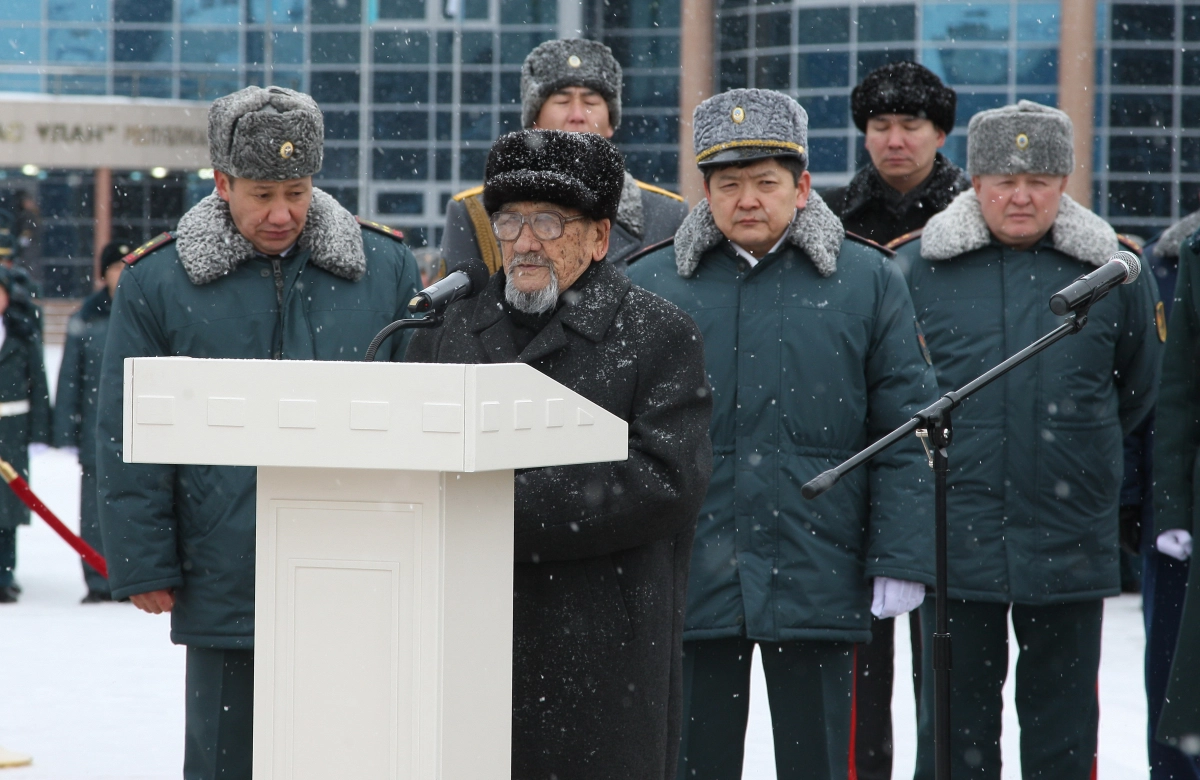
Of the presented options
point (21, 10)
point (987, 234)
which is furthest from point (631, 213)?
point (21, 10)

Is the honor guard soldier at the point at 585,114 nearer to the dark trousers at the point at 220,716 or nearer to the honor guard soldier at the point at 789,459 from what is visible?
the honor guard soldier at the point at 789,459

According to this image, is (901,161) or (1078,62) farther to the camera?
(1078,62)

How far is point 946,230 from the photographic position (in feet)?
15.7

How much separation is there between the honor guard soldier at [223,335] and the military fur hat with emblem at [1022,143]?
184 centimetres

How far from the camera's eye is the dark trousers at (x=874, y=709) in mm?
5234

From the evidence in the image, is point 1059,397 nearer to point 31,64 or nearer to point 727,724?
point 727,724

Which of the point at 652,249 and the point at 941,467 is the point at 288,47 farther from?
the point at 941,467

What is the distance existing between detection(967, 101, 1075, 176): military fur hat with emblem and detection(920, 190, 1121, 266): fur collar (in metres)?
0.12

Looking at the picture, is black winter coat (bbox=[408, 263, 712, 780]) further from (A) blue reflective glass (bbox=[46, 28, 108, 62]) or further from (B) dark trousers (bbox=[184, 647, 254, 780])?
(A) blue reflective glass (bbox=[46, 28, 108, 62])

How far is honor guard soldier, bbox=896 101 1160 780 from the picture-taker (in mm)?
4676

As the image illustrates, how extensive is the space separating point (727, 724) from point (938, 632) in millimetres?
810

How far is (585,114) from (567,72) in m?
0.14

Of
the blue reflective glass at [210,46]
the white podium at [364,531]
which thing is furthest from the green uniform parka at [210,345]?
the blue reflective glass at [210,46]

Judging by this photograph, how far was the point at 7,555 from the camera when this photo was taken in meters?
9.30
